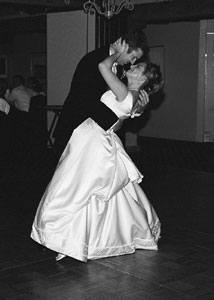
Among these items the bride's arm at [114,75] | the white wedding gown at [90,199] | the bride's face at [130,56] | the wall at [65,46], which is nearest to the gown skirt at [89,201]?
the white wedding gown at [90,199]

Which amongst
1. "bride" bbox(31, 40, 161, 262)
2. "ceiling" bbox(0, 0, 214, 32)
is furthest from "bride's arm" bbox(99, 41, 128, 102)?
"ceiling" bbox(0, 0, 214, 32)

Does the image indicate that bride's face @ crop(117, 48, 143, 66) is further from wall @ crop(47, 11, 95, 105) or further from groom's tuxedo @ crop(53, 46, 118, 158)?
wall @ crop(47, 11, 95, 105)

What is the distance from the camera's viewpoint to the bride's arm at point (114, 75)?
10.4ft

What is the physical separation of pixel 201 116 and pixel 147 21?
89.9 inches

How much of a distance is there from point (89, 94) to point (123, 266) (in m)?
1.06

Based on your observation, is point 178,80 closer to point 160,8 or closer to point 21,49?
point 160,8

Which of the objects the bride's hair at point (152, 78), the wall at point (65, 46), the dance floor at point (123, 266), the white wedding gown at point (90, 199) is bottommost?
the dance floor at point (123, 266)

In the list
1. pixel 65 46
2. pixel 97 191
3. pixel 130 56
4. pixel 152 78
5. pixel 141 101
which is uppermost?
pixel 65 46

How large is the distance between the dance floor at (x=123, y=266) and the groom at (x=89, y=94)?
0.77 metres

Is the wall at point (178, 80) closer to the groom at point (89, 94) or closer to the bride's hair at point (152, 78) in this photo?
the bride's hair at point (152, 78)

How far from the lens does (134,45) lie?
3.26 m

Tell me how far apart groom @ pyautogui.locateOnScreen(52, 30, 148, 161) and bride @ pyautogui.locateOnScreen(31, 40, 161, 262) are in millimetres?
41

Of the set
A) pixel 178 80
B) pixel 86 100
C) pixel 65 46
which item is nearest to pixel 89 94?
pixel 86 100

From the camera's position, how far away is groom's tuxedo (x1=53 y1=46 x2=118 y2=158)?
3.35m
